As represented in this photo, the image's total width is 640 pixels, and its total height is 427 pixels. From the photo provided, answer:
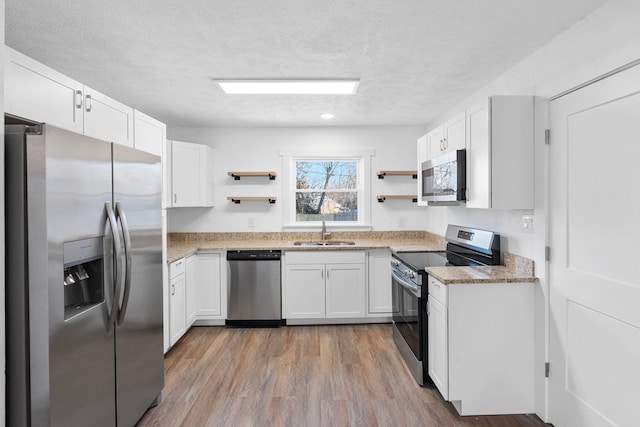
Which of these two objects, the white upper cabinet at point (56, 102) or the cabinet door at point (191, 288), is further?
the cabinet door at point (191, 288)

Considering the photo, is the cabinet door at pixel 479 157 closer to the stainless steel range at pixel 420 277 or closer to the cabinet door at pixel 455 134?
the cabinet door at pixel 455 134

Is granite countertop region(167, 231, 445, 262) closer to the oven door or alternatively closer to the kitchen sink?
the kitchen sink

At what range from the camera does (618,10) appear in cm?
159

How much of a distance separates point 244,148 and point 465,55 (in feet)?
9.14

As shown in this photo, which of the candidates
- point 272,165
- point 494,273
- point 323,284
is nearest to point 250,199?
point 272,165

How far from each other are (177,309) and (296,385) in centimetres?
137

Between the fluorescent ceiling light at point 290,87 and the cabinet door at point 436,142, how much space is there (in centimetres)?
81

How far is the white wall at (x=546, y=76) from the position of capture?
1.58m

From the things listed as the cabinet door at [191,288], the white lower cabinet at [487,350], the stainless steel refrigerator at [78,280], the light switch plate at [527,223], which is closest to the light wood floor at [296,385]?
the white lower cabinet at [487,350]

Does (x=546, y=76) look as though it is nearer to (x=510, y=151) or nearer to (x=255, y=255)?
(x=510, y=151)

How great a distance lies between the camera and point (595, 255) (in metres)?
1.78

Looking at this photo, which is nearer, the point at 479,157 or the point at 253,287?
the point at 479,157

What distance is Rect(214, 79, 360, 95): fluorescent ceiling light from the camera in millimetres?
2691

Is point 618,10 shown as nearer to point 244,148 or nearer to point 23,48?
point 23,48
